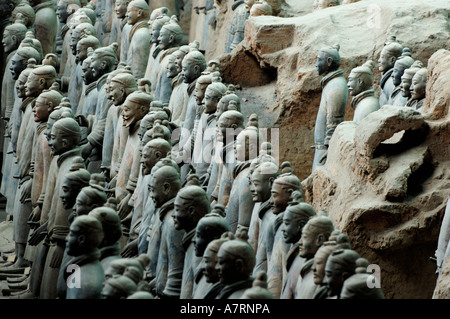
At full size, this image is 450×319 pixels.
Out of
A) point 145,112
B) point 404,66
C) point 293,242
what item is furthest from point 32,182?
point 293,242

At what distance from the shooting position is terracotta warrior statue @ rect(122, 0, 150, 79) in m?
12.4

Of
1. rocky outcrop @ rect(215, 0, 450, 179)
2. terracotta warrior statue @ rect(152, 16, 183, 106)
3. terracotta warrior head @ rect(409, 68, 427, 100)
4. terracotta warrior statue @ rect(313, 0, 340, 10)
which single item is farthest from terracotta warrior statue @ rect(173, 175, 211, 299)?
terracotta warrior statue @ rect(313, 0, 340, 10)

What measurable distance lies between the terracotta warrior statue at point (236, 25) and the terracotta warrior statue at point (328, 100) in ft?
9.22

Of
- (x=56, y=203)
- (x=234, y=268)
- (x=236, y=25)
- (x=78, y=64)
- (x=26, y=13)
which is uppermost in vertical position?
(x=234, y=268)

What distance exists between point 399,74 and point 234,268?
3604 mm

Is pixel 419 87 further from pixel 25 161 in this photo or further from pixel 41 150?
pixel 25 161

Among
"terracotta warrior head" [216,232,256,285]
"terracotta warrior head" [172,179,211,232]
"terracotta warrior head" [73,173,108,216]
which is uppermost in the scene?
"terracotta warrior head" [216,232,256,285]

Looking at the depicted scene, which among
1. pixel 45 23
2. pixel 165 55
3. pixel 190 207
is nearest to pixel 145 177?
pixel 190 207

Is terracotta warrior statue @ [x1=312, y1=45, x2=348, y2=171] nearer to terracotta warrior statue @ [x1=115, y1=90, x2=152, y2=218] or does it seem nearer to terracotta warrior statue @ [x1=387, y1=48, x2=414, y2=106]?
terracotta warrior statue @ [x1=387, y1=48, x2=414, y2=106]

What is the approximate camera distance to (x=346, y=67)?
10539 millimetres

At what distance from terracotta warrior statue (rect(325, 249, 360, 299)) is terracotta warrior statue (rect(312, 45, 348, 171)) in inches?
136

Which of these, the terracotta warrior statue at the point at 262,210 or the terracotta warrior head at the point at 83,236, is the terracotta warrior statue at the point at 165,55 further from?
the terracotta warrior head at the point at 83,236

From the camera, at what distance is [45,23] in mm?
13758

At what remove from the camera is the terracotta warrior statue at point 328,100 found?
9.55 meters
